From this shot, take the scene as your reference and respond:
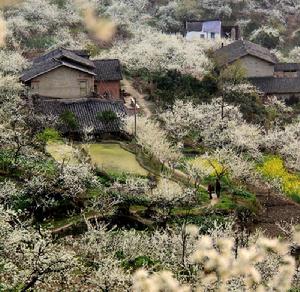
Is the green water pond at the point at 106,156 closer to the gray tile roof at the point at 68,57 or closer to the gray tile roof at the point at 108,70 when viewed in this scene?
the gray tile roof at the point at 68,57

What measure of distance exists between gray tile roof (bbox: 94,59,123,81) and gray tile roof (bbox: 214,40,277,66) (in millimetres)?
15753

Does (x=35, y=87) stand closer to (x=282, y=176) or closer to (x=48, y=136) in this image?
(x=48, y=136)

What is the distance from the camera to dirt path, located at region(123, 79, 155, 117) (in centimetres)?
5549

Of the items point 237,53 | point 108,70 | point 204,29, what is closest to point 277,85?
point 237,53

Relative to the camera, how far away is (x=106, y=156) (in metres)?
42.2

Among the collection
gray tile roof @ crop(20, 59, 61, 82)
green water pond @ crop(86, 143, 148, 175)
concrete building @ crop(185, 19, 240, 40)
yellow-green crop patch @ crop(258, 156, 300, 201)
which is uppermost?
concrete building @ crop(185, 19, 240, 40)

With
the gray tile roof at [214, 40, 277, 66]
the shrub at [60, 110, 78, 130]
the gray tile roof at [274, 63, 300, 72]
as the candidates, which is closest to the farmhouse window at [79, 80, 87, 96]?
the shrub at [60, 110, 78, 130]

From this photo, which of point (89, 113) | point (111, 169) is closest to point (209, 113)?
point (89, 113)

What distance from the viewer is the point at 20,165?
1395 inches

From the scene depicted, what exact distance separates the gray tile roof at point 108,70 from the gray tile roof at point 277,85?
17991 millimetres

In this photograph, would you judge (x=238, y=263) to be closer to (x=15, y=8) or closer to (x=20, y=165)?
(x=20, y=165)

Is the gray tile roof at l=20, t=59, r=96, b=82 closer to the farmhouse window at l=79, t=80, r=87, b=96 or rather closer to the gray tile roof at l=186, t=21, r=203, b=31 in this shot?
the farmhouse window at l=79, t=80, r=87, b=96

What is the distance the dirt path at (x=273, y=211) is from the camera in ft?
118

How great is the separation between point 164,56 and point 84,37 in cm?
1981
